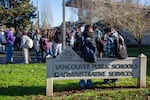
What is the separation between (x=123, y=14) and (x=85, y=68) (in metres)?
21.1

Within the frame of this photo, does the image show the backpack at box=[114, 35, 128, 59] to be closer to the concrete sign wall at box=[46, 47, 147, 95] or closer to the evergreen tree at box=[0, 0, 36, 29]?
the concrete sign wall at box=[46, 47, 147, 95]

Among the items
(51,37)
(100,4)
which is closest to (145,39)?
(100,4)

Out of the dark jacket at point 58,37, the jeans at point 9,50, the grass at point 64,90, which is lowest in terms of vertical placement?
the grass at point 64,90

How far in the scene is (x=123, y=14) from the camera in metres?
31.2

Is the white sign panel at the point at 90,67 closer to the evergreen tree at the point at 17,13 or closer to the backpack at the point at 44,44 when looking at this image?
the backpack at the point at 44,44

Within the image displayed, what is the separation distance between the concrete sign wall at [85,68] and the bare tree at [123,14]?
55.1 feet

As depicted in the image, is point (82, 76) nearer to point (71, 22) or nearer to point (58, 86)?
point (58, 86)

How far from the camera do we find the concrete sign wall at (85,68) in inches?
414

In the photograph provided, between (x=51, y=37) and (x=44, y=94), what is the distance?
34.6 ft

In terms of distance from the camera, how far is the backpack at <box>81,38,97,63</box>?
1058 cm

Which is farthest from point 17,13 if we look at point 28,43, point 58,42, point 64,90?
point 64,90

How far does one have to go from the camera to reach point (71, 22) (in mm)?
54750

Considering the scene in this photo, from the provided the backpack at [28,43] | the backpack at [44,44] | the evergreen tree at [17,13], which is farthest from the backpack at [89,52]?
the evergreen tree at [17,13]

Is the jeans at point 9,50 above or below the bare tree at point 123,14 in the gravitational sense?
below
